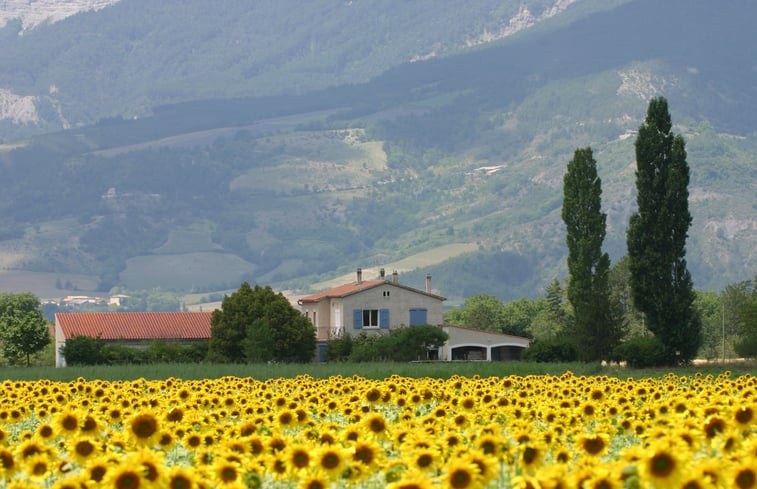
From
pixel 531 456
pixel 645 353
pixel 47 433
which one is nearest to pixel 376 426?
pixel 531 456

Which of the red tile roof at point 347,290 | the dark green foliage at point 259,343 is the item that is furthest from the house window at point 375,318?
the dark green foliage at point 259,343

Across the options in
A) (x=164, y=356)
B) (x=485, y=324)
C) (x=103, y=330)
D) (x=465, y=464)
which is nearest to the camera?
(x=465, y=464)

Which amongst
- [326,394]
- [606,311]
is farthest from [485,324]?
[326,394]

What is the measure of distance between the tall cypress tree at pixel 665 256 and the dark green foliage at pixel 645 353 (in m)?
0.61

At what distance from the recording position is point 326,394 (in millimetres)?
24781

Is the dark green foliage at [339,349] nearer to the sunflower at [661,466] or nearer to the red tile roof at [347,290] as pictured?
the red tile roof at [347,290]

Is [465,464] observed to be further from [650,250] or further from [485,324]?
[485,324]

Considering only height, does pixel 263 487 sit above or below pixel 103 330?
below

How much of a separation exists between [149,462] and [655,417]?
8.80 meters

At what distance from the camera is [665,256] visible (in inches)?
2827

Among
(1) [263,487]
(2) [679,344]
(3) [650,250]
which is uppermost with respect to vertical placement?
(3) [650,250]

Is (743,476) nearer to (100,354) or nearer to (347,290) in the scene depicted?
(100,354)

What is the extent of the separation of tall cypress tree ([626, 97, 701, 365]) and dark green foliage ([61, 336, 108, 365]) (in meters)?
29.5

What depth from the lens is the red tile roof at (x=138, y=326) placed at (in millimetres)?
119688
